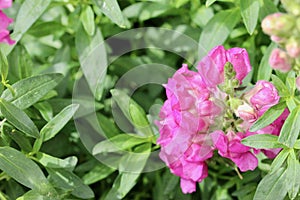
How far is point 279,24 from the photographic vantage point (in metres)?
1.49

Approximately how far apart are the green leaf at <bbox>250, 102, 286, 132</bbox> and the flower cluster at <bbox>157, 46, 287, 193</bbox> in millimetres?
16

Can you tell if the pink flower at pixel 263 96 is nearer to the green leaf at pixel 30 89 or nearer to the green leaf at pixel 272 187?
the green leaf at pixel 272 187

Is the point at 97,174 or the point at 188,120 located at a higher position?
A: the point at 188,120

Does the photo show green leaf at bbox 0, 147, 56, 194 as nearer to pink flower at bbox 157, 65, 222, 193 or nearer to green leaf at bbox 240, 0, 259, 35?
pink flower at bbox 157, 65, 222, 193

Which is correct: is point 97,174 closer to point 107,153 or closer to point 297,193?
point 107,153

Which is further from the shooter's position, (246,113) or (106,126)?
(106,126)

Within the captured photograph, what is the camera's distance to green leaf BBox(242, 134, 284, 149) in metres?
1.83

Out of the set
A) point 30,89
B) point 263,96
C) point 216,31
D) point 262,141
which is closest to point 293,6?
point 263,96

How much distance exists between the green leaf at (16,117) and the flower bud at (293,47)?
764 mm

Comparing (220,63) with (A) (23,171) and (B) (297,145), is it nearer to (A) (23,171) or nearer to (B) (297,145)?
(B) (297,145)

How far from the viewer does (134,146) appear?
2312mm

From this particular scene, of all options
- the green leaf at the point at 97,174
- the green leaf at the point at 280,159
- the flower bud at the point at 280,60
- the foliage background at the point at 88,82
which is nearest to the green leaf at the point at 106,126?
the foliage background at the point at 88,82

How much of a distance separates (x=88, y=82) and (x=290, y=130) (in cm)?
74

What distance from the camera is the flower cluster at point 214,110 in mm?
1833
